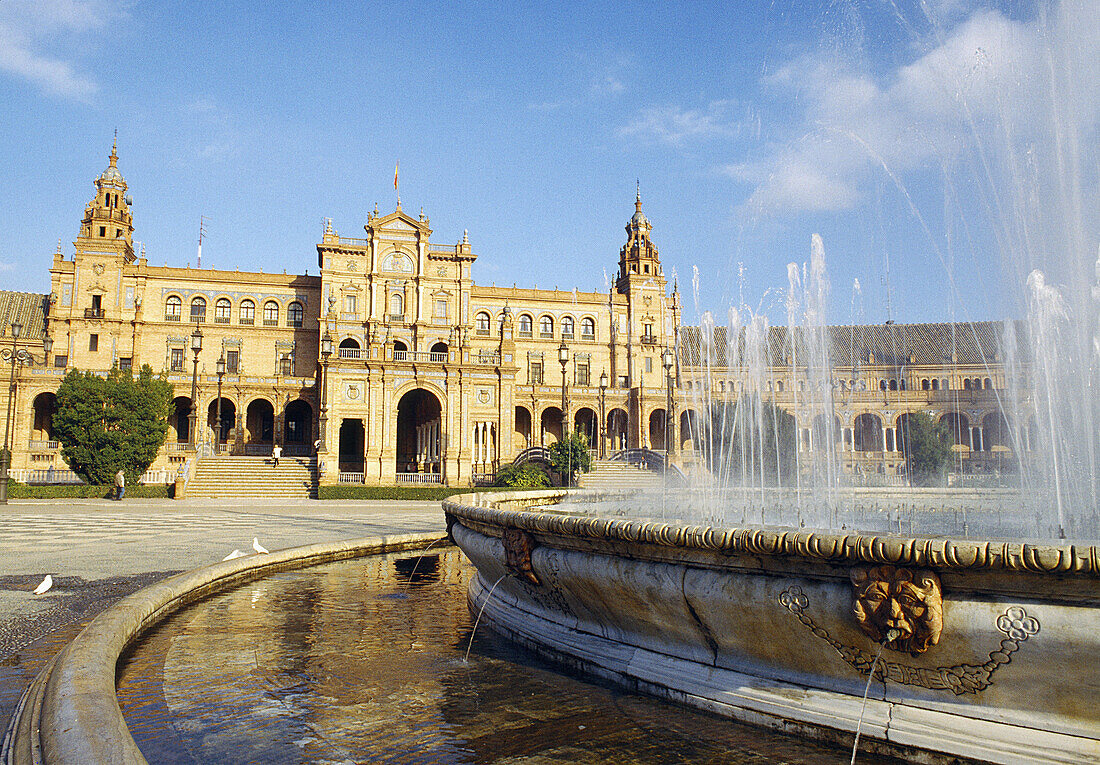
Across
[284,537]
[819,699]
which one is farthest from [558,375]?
[819,699]

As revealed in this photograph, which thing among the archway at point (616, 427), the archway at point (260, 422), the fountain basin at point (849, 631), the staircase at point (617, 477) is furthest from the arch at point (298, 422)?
the fountain basin at point (849, 631)

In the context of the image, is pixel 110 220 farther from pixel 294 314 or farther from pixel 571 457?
pixel 571 457

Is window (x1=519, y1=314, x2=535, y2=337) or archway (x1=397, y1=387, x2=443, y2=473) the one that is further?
window (x1=519, y1=314, x2=535, y2=337)

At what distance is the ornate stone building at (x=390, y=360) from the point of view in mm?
40750

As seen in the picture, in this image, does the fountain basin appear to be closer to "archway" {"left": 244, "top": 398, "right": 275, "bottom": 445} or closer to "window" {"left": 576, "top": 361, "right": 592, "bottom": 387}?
"archway" {"left": 244, "top": 398, "right": 275, "bottom": 445}

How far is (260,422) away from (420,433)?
12.7 metres

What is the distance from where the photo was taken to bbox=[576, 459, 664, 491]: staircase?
117 feet

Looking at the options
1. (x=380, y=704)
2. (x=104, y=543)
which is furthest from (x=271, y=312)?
(x=380, y=704)

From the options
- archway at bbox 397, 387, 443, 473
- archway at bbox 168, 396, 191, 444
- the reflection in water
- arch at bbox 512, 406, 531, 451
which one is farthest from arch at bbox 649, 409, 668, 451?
the reflection in water

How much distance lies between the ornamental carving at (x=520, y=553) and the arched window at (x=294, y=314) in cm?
5183

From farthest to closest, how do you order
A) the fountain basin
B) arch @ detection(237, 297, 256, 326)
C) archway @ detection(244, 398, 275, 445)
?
arch @ detection(237, 297, 256, 326) → archway @ detection(244, 398, 275, 445) → the fountain basin

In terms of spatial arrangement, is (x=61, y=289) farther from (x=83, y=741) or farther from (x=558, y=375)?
(x=83, y=741)

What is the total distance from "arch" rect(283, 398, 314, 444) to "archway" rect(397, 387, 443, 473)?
20.9ft

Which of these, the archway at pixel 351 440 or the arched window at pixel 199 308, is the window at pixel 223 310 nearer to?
the arched window at pixel 199 308
